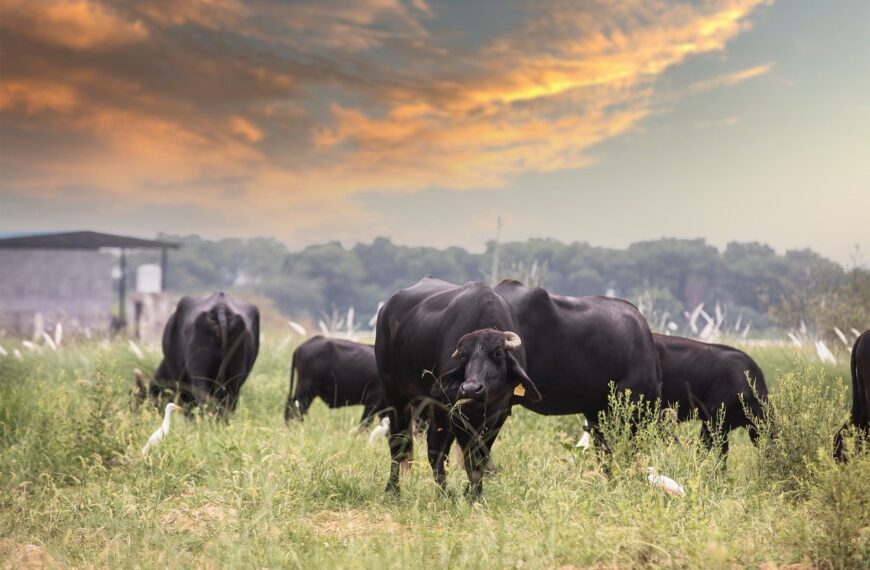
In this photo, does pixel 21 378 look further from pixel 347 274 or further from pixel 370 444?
pixel 347 274

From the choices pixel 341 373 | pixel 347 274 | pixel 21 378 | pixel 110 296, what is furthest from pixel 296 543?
pixel 347 274

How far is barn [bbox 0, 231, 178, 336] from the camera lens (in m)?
35.4

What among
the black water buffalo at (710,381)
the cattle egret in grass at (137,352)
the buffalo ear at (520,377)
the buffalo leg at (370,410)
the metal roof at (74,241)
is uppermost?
the metal roof at (74,241)

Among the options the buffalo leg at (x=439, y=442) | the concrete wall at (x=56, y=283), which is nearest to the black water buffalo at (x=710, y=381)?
the buffalo leg at (x=439, y=442)

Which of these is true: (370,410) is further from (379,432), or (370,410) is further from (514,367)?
(514,367)

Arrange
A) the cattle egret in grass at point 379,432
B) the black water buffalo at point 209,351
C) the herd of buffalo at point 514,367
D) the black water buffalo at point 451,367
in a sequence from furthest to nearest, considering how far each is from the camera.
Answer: the black water buffalo at point 209,351 → the cattle egret in grass at point 379,432 → the herd of buffalo at point 514,367 → the black water buffalo at point 451,367

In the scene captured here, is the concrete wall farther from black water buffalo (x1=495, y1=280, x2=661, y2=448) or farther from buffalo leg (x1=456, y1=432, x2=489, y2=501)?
buffalo leg (x1=456, y1=432, x2=489, y2=501)

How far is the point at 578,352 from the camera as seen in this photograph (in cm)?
817

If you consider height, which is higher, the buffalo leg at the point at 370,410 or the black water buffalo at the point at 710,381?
the black water buffalo at the point at 710,381

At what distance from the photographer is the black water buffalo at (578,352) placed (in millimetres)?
8109

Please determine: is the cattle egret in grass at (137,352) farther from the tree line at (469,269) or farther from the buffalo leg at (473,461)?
the tree line at (469,269)

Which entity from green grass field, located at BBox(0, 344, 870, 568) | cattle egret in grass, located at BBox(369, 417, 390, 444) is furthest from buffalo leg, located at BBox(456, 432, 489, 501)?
cattle egret in grass, located at BBox(369, 417, 390, 444)

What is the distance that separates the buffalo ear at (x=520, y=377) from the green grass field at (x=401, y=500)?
68 cm

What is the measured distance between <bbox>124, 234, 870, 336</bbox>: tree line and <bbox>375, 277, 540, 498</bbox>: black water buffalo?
31341 millimetres
